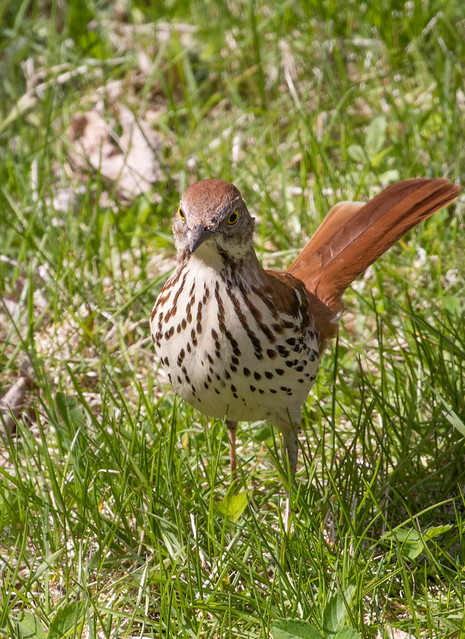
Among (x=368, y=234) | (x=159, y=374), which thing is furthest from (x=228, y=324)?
(x=159, y=374)

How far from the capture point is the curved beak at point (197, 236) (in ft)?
9.45

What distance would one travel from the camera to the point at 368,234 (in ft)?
12.4

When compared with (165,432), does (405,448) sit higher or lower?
lower

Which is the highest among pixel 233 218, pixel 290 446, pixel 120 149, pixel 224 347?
pixel 120 149

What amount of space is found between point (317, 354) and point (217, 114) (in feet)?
9.69

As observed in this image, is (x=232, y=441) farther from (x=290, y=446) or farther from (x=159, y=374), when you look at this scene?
(x=159, y=374)

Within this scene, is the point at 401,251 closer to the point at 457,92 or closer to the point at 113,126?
the point at 457,92

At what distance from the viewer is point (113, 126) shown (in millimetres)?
5844

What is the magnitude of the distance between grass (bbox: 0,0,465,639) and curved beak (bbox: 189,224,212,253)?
2.34ft

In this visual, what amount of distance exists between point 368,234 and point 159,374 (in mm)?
1178

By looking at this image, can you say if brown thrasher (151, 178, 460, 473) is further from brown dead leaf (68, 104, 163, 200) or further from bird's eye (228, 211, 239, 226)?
brown dead leaf (68, 104, 163, 200)

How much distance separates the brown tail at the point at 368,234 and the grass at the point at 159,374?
223 millimetres

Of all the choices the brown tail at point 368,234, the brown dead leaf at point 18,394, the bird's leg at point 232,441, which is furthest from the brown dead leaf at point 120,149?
the bird's leg at point 232,441

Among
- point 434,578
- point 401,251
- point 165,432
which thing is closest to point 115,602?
point 165,432
